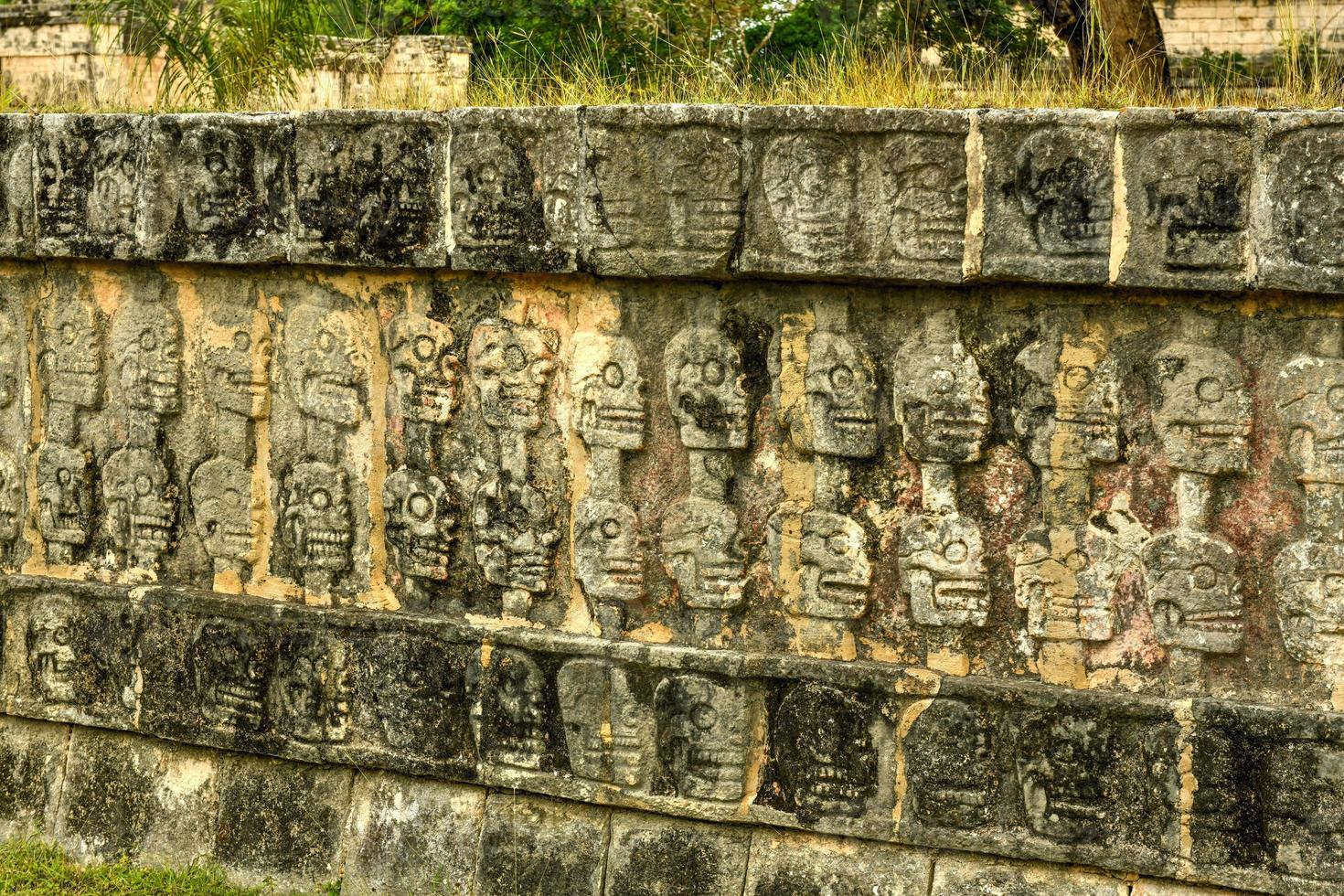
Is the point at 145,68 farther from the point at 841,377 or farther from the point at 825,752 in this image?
the point at 825,752

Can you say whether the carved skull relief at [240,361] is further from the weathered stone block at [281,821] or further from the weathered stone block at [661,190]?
the weathered stone block at [661,190]

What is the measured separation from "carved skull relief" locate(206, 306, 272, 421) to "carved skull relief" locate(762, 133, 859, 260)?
1.87 metres

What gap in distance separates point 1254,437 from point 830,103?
1529 millimetres

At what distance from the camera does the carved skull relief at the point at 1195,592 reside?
4535 mm

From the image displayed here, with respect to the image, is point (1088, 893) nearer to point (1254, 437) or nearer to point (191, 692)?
point (1254, 437)

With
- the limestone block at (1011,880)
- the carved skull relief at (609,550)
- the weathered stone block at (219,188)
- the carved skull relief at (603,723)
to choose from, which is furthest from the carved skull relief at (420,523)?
the limestone block at (1011,880)

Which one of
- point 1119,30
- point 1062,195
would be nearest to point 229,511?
point 1062,195

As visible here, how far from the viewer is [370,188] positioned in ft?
17.3

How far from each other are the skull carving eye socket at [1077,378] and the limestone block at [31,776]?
3716mm

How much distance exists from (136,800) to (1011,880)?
2996mm

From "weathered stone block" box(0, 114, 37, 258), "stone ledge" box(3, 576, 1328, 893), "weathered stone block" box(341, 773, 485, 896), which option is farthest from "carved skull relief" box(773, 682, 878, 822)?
"weathered stone block" box(0, 114, 37, 258)

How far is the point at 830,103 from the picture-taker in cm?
500

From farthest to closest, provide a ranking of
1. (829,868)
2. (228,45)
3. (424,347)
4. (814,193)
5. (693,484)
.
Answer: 1. (228,45)
2. (424,347)
3. (693,484)
4. (829,868)
5. (814,193)

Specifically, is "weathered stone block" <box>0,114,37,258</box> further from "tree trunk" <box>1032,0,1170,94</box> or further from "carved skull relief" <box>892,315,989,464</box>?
"tree trunk" <box>1032,0,1170,94</box>
